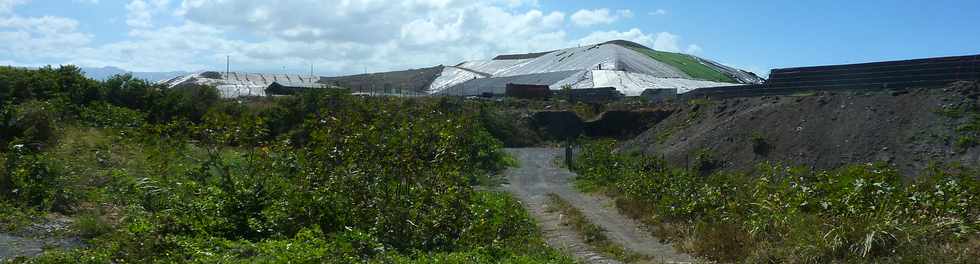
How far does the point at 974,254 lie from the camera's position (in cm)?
894

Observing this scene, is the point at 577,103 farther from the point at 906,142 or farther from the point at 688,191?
the point at 688,191

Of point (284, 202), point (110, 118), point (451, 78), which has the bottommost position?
point (284, 202)

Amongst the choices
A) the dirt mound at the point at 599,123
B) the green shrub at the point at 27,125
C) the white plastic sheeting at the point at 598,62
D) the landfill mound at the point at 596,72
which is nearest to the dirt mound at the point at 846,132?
the dirt mound at the point at 599,123

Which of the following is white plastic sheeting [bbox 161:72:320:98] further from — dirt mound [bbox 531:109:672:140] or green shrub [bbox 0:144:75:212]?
green shrub [bbox 0:144:75:212]

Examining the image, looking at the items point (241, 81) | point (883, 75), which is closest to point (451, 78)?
point (241, 81)

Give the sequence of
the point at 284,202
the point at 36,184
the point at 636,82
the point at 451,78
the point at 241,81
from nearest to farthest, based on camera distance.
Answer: the point at 284,202, the point at 36,184, the point at 636,82, the point at 241,81, the point at 451,78

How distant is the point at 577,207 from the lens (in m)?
17.8

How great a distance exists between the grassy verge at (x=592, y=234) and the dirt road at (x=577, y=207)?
124mm

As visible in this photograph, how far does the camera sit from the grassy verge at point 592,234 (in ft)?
37.9

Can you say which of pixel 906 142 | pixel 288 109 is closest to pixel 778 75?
pixel 906 142

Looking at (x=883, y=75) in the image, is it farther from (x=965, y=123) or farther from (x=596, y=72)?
(x=596, y=72)

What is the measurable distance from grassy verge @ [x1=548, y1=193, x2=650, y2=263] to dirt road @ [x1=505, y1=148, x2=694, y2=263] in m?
0.12

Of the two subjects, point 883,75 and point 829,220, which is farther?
point 883,75

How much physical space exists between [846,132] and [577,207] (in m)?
7.34
